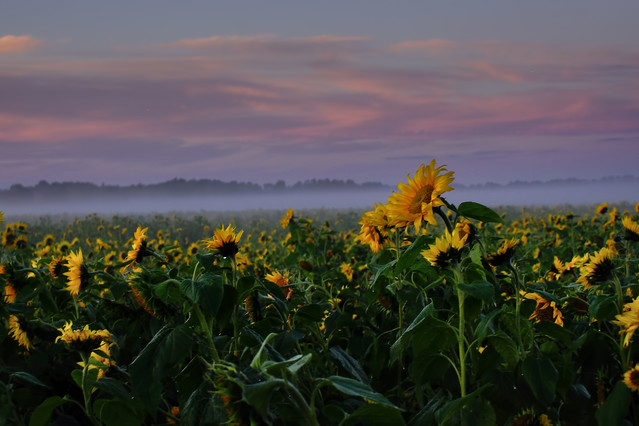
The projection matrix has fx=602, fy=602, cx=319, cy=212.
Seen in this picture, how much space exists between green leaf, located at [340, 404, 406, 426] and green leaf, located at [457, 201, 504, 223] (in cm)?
61

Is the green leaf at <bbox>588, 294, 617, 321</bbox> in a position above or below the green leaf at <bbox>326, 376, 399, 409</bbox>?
above

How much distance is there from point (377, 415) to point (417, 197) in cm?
82

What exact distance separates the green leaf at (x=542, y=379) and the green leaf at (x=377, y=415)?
1.58ft

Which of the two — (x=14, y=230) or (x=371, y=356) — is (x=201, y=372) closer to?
(x=371, y=356)

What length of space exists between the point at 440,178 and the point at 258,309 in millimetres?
711

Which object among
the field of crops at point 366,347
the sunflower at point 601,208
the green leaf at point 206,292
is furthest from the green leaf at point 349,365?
the sunflower at point 601,208

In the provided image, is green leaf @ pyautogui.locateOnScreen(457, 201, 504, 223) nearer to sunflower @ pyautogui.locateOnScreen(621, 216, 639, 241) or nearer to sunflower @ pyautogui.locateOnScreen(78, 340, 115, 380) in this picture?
sunflower @ pyautogui.locateOnScreen(78, 340, 115, 380)

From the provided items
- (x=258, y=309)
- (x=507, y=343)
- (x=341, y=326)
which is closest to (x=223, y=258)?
(x=258, y=309)

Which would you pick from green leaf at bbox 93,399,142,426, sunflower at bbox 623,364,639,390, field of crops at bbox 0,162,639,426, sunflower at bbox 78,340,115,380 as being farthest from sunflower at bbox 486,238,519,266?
sunflower at bbox 78,340,115,380

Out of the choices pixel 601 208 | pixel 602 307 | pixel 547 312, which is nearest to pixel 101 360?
pixel 547 312

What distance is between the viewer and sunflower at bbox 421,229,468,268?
5.35 ft

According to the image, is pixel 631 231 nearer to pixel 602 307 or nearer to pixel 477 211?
pixel 602 307

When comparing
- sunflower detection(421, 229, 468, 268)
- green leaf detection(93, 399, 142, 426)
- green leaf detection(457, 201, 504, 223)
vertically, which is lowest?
green leaf detection(93, 399, 142, 426)

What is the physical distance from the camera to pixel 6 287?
280cm
